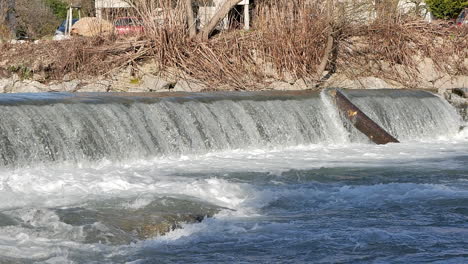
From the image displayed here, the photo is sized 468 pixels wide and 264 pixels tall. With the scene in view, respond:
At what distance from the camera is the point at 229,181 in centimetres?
1110

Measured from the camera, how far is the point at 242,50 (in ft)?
68.2

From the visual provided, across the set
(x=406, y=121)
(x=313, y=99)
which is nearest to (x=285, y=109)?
(x=313, y=99)

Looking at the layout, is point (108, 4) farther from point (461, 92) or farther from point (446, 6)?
point (446, 6)

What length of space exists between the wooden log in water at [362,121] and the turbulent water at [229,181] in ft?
0.58

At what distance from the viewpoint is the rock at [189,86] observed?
19.4 metres

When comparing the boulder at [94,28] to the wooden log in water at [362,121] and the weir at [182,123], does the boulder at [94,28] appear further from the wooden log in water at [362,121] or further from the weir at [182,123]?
the wooden log in water at [362,121]

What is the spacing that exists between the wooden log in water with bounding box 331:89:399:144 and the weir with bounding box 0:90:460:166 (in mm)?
164

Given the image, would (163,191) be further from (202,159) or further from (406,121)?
(406,121)

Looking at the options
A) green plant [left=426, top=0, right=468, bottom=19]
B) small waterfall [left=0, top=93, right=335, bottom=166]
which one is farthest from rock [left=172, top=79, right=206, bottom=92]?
green plant [left=426, top=0, right=468, bottom=19]

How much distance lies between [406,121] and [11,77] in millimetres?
8602

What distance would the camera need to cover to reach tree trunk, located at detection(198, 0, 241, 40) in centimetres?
2105

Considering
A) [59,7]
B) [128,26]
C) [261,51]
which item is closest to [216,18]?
[261,51]

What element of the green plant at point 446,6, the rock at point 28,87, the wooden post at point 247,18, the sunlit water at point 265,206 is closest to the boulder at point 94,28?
the rock at point 28,87

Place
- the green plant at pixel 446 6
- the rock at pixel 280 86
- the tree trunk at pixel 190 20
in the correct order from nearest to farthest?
the rock at pixel 280 86, the tree trunk at pixel 190 20, the green plant at pixel 446 6
